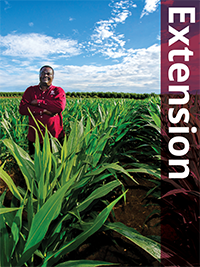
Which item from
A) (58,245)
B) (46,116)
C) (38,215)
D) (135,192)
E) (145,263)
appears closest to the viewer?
(38,215)

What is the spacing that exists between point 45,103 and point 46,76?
10.8 inches

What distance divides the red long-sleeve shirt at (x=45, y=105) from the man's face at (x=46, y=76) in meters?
0.10

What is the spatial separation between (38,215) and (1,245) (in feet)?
0.45

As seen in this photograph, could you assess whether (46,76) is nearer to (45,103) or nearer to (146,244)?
(45,103)

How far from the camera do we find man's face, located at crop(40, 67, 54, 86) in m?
1.73

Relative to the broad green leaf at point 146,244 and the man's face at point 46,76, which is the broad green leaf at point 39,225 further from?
the man's face at point 46,76

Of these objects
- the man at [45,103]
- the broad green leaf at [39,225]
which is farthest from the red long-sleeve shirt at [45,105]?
the broad green leaf at [39,225]

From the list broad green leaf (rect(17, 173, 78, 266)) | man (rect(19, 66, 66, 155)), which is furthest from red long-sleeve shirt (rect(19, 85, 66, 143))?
broad green leaf (rect(17, 173, 78, 266))

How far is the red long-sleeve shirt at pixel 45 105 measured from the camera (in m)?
1.76

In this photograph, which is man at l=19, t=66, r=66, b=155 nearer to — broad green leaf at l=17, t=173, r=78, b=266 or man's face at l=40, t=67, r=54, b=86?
man's face at l=40, t=67, r=54, b=86

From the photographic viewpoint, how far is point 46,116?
71.8 inches

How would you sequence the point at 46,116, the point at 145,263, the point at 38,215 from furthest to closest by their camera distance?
the point at 46,116
the point at 145,263
the point at 38,215

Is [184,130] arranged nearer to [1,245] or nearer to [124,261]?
[124,261]

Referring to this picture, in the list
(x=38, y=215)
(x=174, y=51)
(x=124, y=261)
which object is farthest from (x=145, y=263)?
(x=174, y=51)
